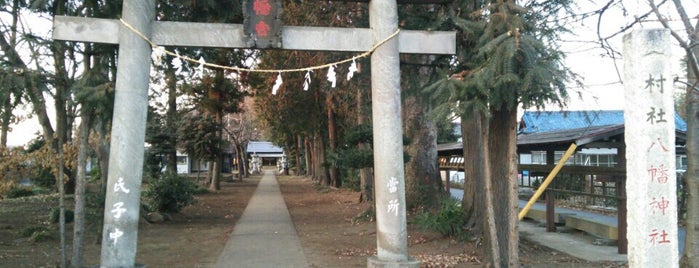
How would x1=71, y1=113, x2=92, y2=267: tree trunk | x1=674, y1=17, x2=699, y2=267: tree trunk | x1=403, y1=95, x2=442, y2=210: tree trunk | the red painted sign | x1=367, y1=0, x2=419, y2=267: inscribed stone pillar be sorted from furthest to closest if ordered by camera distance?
x1=403, y1=95, x2=442, y2=210: tree trunk → x1=71, y1=113, x2=92, y2=267: tree trunk → x1=674, y1=17, x2=699, y2=267: tree trunk → x1=367, y1=0, x2=419, y2=267: inscribed stone pillar → the red painted sign

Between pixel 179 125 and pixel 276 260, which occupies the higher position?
pixel 179 125

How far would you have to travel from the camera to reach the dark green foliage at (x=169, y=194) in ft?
56.8

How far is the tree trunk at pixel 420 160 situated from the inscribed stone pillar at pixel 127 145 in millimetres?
10418

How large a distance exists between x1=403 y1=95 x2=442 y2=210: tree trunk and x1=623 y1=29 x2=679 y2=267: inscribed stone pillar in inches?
433

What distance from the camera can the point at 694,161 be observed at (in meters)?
8.64

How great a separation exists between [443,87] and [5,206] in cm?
1928

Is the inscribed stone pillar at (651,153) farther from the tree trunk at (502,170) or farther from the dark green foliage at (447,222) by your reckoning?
the dark green foliage at (447,222)

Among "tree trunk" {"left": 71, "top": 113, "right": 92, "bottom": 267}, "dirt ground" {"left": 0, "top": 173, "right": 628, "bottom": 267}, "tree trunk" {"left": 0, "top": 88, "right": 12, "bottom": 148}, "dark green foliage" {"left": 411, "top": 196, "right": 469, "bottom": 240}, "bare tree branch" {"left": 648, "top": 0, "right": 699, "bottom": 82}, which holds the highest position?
"bare tree branch" {"left": 648, "top": 0, "right": 699, "bottom": 82}

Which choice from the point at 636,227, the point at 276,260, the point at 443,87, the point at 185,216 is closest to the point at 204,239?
the point at 276,260

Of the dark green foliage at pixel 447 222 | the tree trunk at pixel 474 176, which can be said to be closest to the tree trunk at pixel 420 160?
the dark green foliage at pixel 447 222

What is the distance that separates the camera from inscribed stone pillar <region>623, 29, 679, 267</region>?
5.73 m

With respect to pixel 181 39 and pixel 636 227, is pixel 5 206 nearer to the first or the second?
pixel 181 39

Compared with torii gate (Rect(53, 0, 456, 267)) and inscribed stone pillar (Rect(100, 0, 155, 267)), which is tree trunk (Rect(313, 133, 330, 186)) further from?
inscribed stone pillar (Rect(100, 0, 155, 267))

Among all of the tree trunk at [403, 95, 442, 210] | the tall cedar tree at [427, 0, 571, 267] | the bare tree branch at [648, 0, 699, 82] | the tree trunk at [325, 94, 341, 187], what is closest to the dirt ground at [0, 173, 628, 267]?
the tree trunk at [403, 95, 442, 210]
